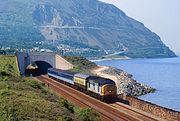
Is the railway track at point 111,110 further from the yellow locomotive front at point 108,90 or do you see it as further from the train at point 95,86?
the yellow locomotive front at point 108,90

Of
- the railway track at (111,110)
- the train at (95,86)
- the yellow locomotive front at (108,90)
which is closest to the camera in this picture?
the railway track at (111,110)

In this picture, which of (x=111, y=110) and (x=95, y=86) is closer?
(x=111, y=110)

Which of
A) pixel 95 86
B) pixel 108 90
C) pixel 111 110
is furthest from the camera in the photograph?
pixel 95 86

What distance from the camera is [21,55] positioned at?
412 feet

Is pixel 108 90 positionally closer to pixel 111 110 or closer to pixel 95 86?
pixel 95 86

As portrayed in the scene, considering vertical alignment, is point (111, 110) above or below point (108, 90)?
below

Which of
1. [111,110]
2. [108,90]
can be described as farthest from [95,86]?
[111,110]

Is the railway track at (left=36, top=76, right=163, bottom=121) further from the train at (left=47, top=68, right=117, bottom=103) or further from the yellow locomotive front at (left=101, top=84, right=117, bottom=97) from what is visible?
the yellow locomotive front at (left=101, top=84, right=117, bottom=97)

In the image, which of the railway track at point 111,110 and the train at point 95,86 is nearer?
the railway track at point 111,110

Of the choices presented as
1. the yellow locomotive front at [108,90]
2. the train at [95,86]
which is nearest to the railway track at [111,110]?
the train at [95,86]

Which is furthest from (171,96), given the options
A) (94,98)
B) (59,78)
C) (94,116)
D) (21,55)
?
(94,116)

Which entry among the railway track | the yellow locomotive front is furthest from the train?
the railway track

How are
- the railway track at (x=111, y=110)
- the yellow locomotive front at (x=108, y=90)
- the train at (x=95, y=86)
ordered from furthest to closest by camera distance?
the train at (x=95, y=86), the yellow locomotive front at (x=108, y=90), the railway track at (x=111, y=110)

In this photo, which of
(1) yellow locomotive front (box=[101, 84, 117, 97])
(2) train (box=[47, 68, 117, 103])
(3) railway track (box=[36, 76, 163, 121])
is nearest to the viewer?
(3) railway track (box=[36, 76, 163, 121])
